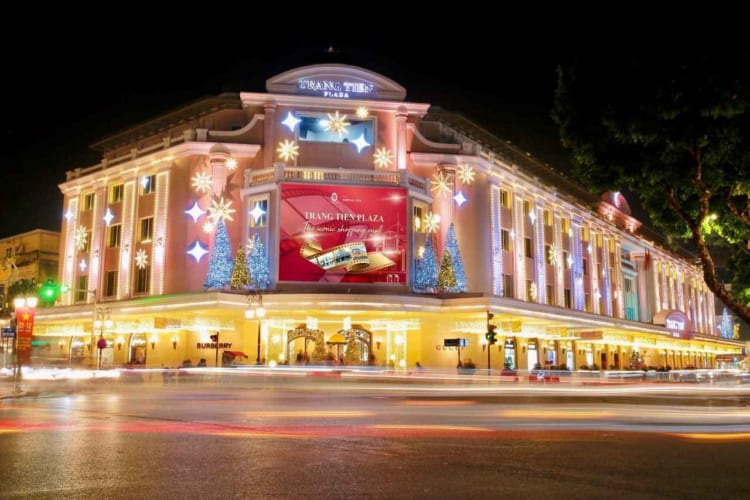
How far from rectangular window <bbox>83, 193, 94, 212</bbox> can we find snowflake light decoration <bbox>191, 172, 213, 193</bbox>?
43.5ft

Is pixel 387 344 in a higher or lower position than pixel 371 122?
lower

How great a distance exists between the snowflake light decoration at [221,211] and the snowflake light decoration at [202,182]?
1234 millimetres

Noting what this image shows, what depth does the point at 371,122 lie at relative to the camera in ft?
157

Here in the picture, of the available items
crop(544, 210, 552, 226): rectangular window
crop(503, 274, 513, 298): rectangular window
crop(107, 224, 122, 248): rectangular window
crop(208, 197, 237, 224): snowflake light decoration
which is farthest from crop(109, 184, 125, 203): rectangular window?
crop(544, 210, 552, 226): rectangular window

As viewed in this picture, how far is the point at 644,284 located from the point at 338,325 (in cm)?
5188

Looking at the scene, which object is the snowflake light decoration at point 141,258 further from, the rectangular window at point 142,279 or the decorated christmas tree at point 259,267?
the decorated christmas tree at point 259,267

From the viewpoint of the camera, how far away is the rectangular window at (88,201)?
55906 millimetres

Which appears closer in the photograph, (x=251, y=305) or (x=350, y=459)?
(x=350, y=459)

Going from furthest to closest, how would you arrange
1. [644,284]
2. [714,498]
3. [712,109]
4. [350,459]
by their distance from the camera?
[644,284] → [712,109] → [350,459] → [714,498]

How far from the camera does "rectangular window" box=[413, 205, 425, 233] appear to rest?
1821 inches

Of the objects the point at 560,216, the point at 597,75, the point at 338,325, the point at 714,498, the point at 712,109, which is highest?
the point at 560,216

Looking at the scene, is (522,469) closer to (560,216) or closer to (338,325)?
(338,325)

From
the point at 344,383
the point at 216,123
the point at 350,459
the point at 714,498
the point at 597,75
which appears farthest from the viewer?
the point at 216,123

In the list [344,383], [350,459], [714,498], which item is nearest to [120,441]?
[350,459]
